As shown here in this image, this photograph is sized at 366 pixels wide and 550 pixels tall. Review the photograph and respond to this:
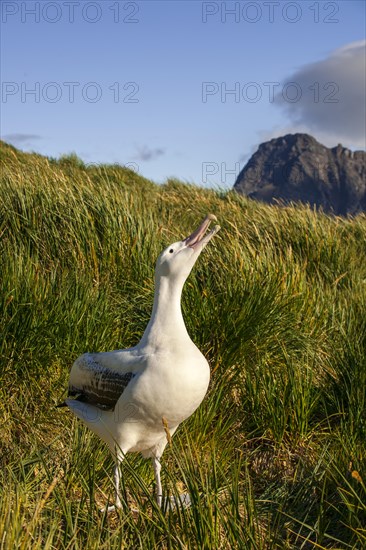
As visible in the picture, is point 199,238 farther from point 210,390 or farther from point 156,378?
point 210,390

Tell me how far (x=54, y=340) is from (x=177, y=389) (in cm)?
208

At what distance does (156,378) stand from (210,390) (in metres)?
2.02

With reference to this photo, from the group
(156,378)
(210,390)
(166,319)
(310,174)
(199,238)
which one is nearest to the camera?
(156,378)

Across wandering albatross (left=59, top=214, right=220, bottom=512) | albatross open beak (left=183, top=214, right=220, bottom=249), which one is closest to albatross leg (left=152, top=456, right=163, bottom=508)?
wandering albatross (left=59, top=214, right=220, bottom=512)

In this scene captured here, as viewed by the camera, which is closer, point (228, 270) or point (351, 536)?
point (351, 536)

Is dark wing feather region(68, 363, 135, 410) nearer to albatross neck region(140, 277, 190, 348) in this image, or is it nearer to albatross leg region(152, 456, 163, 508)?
albatross neck region(140, 277, 190, 348)

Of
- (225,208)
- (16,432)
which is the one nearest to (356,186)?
(225,208)

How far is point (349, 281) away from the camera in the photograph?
8125mm

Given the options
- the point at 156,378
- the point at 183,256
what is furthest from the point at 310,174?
the point at 156,378

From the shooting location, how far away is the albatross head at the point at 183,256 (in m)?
3.21

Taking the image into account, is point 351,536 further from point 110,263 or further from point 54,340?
point 110,263

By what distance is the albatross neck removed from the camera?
314 centimetres

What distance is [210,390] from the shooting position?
198 inches

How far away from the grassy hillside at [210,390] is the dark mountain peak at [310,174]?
10835cm
